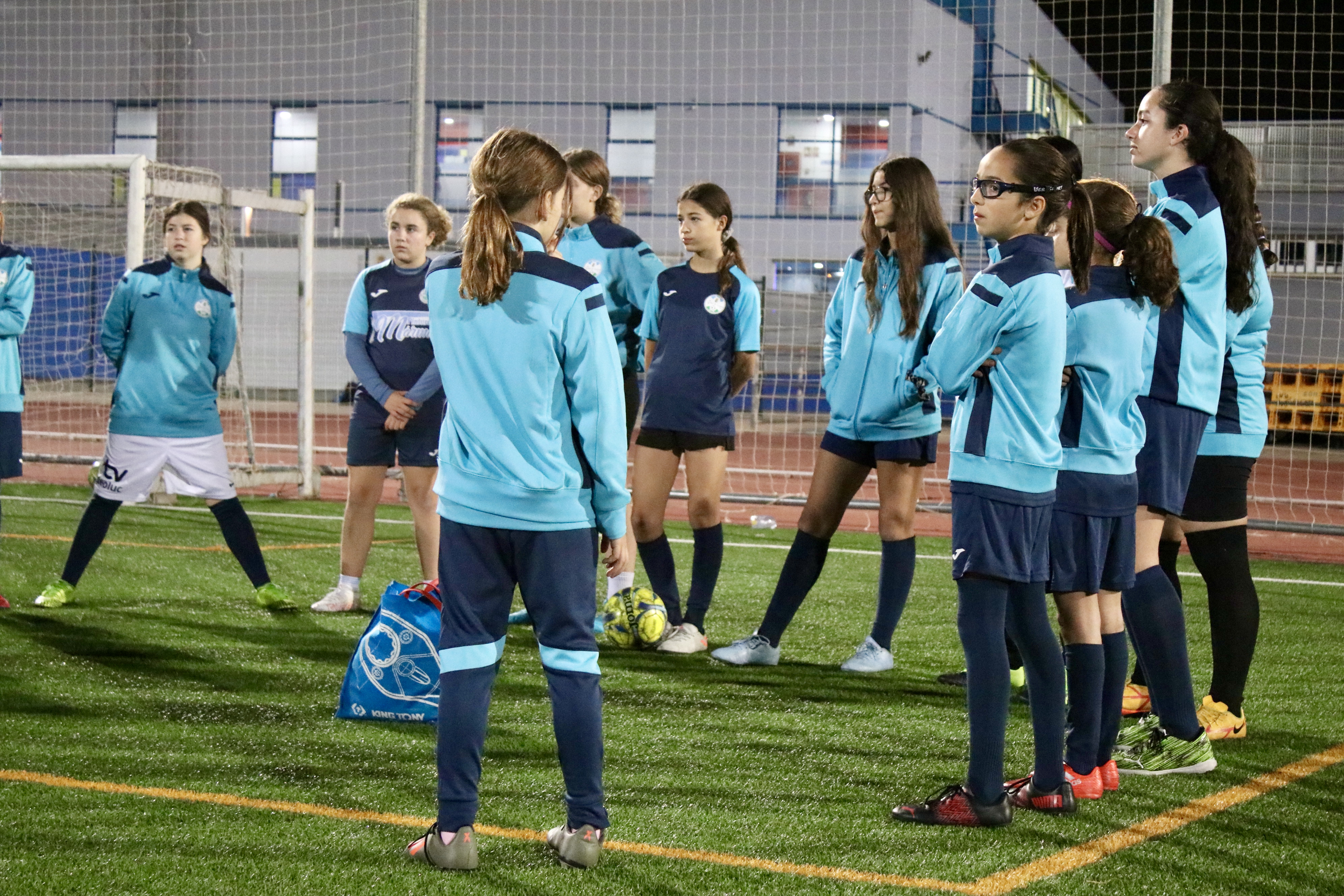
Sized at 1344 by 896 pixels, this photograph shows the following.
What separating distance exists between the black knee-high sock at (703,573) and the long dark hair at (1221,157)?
2.49 metres

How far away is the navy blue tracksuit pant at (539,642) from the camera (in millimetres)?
2930

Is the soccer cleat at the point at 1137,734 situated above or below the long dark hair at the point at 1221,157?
below

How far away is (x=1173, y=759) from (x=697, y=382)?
2470 millimetres

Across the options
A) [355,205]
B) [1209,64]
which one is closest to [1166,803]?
[1209,64]

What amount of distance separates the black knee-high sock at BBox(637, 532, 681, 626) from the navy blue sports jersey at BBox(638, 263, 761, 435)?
0.54 meters

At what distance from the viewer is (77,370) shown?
17672 mm

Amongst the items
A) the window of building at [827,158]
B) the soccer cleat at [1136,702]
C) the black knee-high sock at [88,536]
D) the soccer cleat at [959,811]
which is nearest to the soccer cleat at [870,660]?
the soccer cleat at [1136,702]

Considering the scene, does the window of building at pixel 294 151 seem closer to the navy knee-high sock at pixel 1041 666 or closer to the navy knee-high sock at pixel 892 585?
the navy knee-high sock at pixel 892 585

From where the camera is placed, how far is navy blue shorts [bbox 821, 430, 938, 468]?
5.05m

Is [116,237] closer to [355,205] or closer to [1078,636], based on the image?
[355,205]

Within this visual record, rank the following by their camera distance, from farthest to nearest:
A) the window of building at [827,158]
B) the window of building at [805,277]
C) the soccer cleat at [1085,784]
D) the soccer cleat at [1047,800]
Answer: the window of building at [827,158] < the window of building at [805,277] < the soccer cleat at [1085,784] < the soccer cleat at [1047,800]

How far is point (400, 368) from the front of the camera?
19.4 feet

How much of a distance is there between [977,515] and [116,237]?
2102 centimetres

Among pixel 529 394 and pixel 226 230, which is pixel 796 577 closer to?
pixel 529 394
